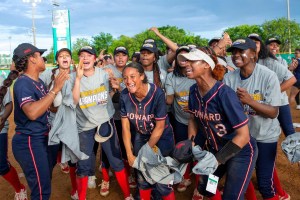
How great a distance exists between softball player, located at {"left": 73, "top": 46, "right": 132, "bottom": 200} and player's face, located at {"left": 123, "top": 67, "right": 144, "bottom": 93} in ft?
2.86

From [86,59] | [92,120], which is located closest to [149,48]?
[86,59]

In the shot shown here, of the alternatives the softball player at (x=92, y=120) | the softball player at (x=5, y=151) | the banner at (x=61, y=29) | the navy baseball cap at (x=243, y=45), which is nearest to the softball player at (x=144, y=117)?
the softball player at (x=92, y=120)

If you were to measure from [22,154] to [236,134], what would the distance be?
93.2 inches

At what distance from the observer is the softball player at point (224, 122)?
270 cm

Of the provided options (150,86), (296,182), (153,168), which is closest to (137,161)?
(153,168)

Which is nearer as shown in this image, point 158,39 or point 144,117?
point 144,117

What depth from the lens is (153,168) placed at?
3.45 meters

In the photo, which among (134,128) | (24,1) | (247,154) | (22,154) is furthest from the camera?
(24,1)

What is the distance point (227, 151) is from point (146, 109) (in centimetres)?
→ 122

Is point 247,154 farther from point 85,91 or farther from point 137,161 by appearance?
point 85,91

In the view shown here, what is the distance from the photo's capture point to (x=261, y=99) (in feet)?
10.8

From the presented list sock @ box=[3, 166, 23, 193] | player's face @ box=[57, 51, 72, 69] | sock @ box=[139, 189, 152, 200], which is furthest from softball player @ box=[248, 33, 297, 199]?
sock @ box=[3, 166, 23, 193]

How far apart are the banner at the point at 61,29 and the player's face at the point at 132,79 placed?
2752cm

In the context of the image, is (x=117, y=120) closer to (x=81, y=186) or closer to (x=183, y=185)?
(x=81, y=186)
